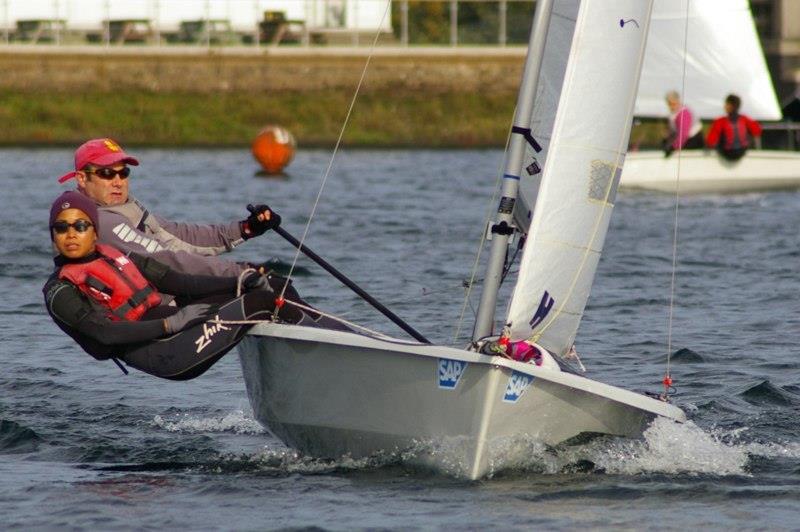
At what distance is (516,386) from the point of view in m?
7.02

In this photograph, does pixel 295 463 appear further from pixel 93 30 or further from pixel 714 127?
pixel 93 30

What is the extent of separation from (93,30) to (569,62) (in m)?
35.6

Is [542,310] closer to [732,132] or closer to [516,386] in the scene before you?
[516,386]

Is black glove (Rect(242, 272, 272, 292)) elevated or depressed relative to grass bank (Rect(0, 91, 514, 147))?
elevated

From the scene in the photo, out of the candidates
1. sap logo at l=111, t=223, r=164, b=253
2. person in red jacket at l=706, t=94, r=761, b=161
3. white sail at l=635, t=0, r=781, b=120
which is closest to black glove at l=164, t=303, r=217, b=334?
sap logo at l=111, t=223, r=164, b=253

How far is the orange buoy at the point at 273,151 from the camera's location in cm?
2952

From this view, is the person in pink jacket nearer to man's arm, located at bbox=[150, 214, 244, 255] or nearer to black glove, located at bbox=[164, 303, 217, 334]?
man's arm, located at bbox=[150, 214, 244, 255]

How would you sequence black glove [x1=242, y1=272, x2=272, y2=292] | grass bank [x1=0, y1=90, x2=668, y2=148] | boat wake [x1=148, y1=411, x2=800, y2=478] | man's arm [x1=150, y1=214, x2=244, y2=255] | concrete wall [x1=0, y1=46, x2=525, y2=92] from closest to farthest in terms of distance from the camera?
boat wake [x1=148, y1=411, x2=800, y2=478] → black glove [x1=242, y1=272, x2=272, y2=292] → man's arm [x1=150, y1=214, x2=244, y2=255] → grass bank [x1=0, y1=90, x2=668, y2=148] → concrete wall [x1=0, y1=46, x2=525, y2=92]

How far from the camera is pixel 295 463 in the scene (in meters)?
7.84

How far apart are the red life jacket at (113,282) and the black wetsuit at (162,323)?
0.11 feet

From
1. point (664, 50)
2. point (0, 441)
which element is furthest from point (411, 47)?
point (0, 441)

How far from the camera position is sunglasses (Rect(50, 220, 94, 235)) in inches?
293

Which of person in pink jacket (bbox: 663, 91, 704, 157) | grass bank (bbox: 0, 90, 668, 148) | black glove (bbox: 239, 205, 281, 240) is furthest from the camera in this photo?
grass bank (bbox: 0, 90, 668, 148)

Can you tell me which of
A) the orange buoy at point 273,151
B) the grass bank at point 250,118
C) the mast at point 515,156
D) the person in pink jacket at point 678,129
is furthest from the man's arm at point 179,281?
the grass bank at point 250,118
